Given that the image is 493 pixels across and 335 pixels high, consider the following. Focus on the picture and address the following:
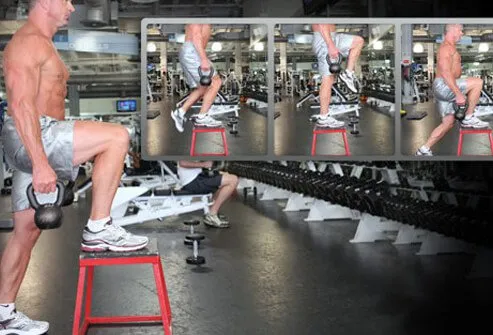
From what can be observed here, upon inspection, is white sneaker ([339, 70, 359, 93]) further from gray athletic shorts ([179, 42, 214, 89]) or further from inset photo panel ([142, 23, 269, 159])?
gray athletic shorts ([179, 42, 214, 89])

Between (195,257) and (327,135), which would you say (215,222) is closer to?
(195,257)

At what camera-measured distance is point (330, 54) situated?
2.83 meters

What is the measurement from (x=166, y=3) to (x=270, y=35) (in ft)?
13.1

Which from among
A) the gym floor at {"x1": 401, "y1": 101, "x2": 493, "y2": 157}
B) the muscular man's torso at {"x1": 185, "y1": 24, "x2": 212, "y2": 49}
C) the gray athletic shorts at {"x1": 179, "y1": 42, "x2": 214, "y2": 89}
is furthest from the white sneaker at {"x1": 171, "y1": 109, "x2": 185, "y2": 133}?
the gym floor at {"x1": 401, "y1": 101, "x2": 493, "y2": 157}

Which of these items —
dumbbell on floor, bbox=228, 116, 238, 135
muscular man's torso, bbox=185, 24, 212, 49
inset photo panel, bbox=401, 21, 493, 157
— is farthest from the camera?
dumbbell on floor, bbox=228, 116, 238, 135

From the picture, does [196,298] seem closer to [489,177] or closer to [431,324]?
[431,324]

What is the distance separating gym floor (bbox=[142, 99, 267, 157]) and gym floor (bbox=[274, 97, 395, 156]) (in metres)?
0.09

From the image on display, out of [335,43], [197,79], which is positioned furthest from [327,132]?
[197,79]

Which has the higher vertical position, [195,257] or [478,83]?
[478,83]

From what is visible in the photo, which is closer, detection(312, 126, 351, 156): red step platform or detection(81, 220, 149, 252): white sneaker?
detection(81, 220, 149, 252): white sneaker

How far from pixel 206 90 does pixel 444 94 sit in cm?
103

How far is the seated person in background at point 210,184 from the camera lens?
5688 mm

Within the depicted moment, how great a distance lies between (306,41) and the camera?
110 inches

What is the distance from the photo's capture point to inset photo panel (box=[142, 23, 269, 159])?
2.66 meters
